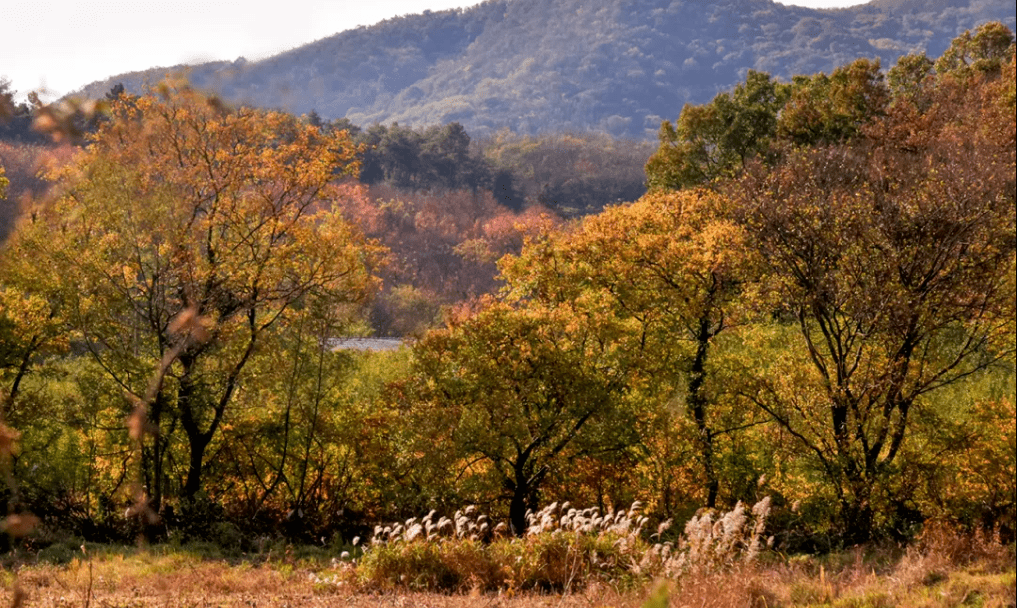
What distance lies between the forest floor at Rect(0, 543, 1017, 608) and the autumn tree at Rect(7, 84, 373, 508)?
426 cm

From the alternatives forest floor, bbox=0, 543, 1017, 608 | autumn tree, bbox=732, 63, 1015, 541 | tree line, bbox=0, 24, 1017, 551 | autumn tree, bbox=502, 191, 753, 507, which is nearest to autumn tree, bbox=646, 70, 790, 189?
tree line, bbox=0, 24, 1017, 551

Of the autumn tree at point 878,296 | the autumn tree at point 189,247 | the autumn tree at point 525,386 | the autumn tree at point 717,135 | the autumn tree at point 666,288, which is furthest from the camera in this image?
the autumn tree at point 717,135

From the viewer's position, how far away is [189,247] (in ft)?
47.4

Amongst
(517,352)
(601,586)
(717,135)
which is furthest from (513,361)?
(717,135)

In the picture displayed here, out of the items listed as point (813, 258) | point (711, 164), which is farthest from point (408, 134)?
point (813, 258)

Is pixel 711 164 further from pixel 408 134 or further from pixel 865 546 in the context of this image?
pixel 408 134

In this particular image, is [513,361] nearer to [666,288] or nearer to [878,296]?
[666,288]

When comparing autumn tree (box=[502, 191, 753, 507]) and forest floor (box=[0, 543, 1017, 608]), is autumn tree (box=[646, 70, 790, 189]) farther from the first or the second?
forest floor (box=[0, 543, 1017, 608])

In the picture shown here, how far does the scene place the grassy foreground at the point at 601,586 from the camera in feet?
23.1

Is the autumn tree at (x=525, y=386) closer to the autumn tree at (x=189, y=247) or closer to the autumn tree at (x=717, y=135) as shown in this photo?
the autumn tree at (x=189, y=247)

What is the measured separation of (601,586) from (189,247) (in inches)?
387

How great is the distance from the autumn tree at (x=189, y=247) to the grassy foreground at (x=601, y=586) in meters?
4.02

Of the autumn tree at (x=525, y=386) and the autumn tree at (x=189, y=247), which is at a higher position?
the autumn tree at (x=189, y=247)

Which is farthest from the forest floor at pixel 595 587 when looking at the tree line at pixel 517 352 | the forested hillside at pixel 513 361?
the tree line at pixel 517 352
